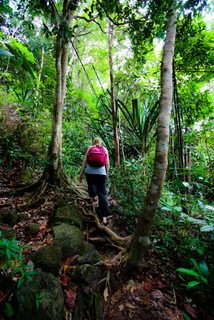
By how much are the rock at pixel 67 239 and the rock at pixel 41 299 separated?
41 centimetres

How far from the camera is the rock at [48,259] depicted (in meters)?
1.51

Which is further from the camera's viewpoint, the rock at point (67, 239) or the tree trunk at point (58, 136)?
the tree trunk at point (58, 136)

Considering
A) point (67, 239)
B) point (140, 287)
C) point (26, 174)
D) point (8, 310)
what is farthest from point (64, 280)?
point (26, 174)

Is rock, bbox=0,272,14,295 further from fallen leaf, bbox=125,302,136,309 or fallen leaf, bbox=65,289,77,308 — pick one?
fallen leaf, bbox=125,302,136,309

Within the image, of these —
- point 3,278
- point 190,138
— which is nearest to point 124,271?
point 3,278

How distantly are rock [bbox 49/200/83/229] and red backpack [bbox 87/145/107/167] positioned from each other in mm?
844

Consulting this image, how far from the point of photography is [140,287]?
164 cm

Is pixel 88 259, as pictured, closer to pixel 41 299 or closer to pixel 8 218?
pixel 41 299

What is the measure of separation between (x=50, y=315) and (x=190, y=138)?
9.72ft

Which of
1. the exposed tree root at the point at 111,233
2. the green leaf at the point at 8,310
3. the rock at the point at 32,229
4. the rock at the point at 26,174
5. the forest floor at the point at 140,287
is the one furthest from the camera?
the rock at the point at 26,174

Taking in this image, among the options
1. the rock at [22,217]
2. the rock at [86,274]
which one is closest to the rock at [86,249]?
the rock at [86,274]

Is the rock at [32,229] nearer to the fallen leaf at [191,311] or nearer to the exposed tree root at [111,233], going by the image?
the exposed tree root at [111,233]

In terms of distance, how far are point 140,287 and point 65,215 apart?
1375mm

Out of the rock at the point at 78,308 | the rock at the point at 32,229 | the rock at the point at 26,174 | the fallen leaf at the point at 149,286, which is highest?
the rock at the point at 26,174
